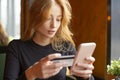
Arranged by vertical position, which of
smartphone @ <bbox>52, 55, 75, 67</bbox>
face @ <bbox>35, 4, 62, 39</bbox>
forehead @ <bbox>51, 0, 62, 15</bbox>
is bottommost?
smartphone @ <bbox>52, 55, 75, 67</bbox>

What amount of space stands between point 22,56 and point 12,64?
8cm

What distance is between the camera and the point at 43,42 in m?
1.39

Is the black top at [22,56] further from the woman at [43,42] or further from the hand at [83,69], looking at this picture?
A: the hand at [83,69]

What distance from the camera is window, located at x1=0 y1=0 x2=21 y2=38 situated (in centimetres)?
465

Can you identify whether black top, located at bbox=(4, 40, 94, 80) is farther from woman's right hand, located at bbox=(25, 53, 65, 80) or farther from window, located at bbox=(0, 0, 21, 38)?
window, located at bbox=(0, 0, 21, 38)

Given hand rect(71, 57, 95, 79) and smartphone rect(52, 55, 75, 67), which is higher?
smartphone rect(52, 55, 75, 67)

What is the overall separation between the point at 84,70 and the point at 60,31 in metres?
0.32

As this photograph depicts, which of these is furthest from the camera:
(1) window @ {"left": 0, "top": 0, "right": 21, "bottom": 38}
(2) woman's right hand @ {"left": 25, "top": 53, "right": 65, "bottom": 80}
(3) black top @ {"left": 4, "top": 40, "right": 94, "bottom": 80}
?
(1) window @ {"left": 0, "top": 0, "right": 21, "bottom": 38}

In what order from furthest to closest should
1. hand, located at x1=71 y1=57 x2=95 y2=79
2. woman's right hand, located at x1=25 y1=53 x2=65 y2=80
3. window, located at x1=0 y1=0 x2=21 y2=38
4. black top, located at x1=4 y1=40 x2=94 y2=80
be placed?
window, located at x1=0 y1=0 x2=21 y2=38, black top, located at x1=4 y1=40 x2=94 y2=80, hand, located at x1=71 y1=57 x2=95 y2=79, woman's right hand, located at x1=25 y1=53 x2=65 y2=80

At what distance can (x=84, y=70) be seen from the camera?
1183 mm

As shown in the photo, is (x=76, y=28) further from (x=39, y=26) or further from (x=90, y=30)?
(x=39, y=26)

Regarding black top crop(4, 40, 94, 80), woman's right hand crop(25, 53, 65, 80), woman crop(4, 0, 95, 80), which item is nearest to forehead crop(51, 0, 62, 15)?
woman crop(4, 0, 95, 80)

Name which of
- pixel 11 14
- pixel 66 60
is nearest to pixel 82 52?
pixel 66 60

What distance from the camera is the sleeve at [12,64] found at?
48.5 inches
